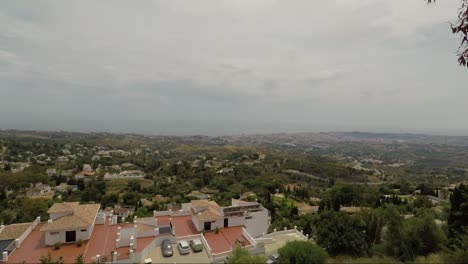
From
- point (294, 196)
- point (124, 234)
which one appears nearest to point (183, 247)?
point (124, 234)

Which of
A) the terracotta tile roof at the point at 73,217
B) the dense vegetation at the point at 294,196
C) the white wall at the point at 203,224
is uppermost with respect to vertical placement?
the terracotta tile roof at the point at 73,217

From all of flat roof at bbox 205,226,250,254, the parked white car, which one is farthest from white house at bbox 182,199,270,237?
the parked white car

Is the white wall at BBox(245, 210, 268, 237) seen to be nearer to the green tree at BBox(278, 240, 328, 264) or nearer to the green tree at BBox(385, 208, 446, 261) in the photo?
the green tree at BBox(278, 240, 328, 264)

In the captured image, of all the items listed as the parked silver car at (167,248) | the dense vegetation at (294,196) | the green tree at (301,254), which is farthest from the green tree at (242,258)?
the parked silver car at (167,248)

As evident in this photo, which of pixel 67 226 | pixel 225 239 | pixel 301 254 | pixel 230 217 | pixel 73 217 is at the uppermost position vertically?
pixel 73 217

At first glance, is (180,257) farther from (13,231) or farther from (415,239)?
(415,239)

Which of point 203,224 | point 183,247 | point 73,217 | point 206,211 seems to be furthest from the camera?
point 206,211

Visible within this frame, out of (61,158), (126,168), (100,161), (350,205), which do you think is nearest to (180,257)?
Result: (350,205)

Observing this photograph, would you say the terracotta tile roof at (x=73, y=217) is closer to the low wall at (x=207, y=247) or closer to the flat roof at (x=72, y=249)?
the flat roof at (x=72, y=249)

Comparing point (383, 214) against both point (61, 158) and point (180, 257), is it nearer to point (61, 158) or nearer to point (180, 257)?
point (180, 257)
